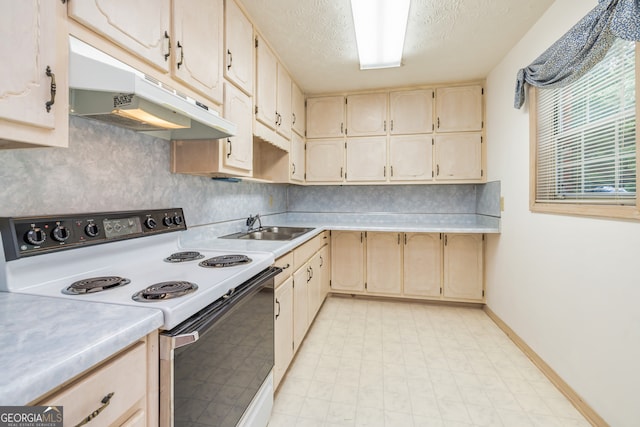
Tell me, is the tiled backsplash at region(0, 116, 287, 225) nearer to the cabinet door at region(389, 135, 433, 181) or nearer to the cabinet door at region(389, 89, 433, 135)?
the cabinet door at region(389, 135, 433, 181)

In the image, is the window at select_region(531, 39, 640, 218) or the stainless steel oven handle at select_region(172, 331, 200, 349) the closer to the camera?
the stainless steel oven handle at select_region(172, 331, 200, 349)

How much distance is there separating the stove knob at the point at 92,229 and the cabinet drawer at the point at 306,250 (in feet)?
3.61

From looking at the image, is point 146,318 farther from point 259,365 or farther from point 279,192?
point 279,192

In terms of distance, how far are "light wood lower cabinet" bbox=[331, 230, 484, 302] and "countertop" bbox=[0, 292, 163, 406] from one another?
8.79 feet

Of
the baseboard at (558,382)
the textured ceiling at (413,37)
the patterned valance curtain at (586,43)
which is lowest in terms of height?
the baseboard at (558,382)

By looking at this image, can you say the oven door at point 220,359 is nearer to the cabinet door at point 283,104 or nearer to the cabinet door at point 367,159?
the cabinet door at point 283,104

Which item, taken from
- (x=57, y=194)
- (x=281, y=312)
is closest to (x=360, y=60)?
(x=281, y=312)

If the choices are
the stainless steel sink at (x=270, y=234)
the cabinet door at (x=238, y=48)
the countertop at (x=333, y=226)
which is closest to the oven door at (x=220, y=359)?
the countertop at (x=333, y=226)

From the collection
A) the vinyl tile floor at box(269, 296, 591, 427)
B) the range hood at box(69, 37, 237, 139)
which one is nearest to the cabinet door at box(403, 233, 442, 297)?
the vinyl tile floor at box(269, 296, 591, 427)

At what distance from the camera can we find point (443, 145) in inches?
120

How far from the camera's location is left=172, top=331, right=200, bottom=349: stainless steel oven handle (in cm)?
76

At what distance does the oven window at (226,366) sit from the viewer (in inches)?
32.1

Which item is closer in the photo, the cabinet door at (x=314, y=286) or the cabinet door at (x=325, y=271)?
the cabinet door at (x=314, y=286)

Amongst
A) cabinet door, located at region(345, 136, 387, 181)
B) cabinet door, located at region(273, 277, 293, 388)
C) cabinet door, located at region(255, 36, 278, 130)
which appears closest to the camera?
cabinet door, located at region(273, 277, 293, 388)
